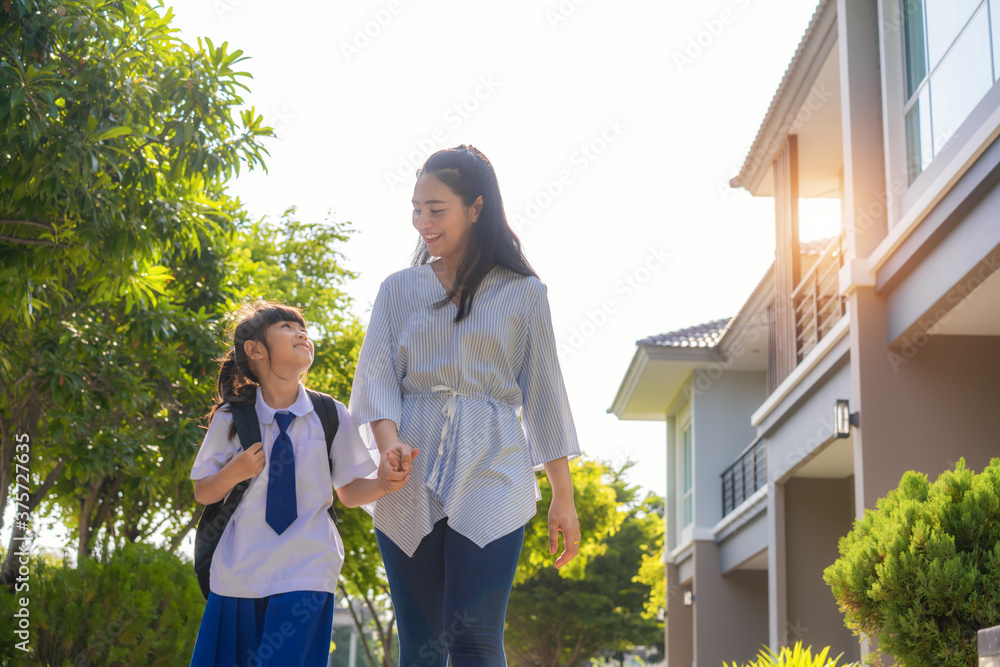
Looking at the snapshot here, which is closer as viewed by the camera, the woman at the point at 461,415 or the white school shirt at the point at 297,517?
the woman at the point at 461,415

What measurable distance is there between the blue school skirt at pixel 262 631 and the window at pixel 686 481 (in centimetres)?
1863

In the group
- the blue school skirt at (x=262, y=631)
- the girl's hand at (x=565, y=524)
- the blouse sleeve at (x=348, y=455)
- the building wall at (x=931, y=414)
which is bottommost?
the blue school skirt at (x=262, y=631)

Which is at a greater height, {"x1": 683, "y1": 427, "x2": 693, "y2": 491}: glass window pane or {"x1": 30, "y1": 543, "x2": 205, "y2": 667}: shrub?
{"x1": 683, "y1": 427, "x2": 693, "y2": 491}: glass window pane

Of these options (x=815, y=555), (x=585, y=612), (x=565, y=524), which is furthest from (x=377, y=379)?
(x=585, y=612)

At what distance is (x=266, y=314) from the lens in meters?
3.28

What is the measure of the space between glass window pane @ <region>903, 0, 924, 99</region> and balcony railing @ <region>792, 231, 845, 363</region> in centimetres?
223

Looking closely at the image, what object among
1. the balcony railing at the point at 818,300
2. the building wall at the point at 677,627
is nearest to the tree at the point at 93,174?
the balcony railing at the point at 818,300

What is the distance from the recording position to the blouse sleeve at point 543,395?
9.83 feet

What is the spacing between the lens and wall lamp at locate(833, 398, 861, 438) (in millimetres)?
8758

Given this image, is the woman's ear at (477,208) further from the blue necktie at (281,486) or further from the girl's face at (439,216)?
the blue necktie at (281,486)

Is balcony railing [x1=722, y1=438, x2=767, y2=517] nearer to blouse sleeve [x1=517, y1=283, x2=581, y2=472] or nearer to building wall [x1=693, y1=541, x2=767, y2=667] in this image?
building wall [x1=693, y1=541, x2=767, y2=667]

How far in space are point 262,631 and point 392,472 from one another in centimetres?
63

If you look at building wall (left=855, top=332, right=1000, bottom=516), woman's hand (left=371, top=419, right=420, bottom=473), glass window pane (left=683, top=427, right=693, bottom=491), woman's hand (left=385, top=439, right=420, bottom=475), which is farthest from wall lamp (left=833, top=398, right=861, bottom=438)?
glass window pane (left=683, top=427, right=693, bottom=491)

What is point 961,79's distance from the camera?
25.0ft
